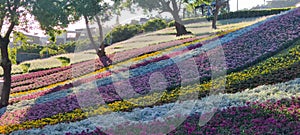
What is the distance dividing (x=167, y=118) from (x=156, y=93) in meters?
3.49

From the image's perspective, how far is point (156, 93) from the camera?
39.1ft

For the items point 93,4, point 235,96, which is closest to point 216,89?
point 235,96

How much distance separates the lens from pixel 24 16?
1471cm

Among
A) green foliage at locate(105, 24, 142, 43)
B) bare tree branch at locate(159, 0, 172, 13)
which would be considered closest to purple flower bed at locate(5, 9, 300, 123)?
bare tree branch at locate(159, 0, 172, 13)

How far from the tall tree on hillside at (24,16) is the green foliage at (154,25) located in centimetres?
3247

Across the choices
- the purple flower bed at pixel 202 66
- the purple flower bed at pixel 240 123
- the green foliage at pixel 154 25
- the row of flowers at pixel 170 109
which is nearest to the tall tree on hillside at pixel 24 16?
the purple flower bed at pixel 202 66

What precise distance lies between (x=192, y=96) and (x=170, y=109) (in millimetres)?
1156

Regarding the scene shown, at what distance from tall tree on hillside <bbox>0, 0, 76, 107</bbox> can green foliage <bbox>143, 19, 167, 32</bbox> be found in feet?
107

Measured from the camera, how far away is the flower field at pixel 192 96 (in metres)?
7.65

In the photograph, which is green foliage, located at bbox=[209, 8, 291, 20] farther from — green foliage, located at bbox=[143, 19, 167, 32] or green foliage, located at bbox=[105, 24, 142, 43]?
green foliage, located at bbox=[105, 24, 142, 43]

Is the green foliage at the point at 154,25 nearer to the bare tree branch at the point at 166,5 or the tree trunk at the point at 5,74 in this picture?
the bare tree branch at the point at 166,5

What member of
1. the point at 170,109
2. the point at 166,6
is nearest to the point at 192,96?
the point at 170,109

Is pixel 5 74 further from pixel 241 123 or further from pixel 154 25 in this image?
pixel 154 25

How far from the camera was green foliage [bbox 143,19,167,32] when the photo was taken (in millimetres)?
48250
